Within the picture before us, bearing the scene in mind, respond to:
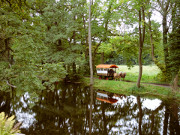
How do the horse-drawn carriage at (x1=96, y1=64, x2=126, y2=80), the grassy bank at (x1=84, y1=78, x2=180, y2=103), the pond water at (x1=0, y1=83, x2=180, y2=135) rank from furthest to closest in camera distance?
the horse-drawn carriage at (x1=96, y1=64, x2=126, y2=80) < the grassy bank at (x1=84, y1=78, x2=180, y2=103) < the pond water at (x1=0, y1=83, x2=180, y2=135)

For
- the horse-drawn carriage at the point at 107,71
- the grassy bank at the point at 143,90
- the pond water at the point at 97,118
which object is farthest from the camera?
the horse-drawn carriage at the point at 107,71

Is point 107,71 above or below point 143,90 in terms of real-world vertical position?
above

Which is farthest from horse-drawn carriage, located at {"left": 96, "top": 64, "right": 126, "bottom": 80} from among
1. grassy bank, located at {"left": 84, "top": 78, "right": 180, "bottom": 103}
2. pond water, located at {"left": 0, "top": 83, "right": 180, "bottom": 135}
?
pond water, located at {"left": 0, "top": 83, "right": 180, "bottom": 135}

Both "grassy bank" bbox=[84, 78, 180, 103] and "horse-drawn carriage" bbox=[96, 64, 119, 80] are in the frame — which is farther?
"horse-drawn carriage" bbox=[96, 64, 119, 80]

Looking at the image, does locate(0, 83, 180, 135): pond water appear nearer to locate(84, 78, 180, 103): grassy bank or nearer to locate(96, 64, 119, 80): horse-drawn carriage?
locate(84, 78, 180, 103): grassy bank

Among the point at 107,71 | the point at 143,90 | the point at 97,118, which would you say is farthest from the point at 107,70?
the point at 97,118

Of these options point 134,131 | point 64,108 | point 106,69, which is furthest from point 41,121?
point 106,69

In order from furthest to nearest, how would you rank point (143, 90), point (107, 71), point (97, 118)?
point (107, 71), point (143, 90), point (97, 118)

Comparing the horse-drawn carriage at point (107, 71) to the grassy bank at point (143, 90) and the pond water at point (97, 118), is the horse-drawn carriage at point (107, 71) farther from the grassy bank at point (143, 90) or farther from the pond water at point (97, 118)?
the pond water at point (97, 118)

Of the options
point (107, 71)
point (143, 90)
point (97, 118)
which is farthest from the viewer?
point (107, 71)

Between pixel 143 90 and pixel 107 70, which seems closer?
pixel 143 90

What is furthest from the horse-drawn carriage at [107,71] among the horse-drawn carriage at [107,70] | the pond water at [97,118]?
the pond water at [97,118]

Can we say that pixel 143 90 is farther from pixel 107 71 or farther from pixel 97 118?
pixel 97 118

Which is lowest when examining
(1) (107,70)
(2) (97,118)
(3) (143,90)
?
(2) (97,118)
